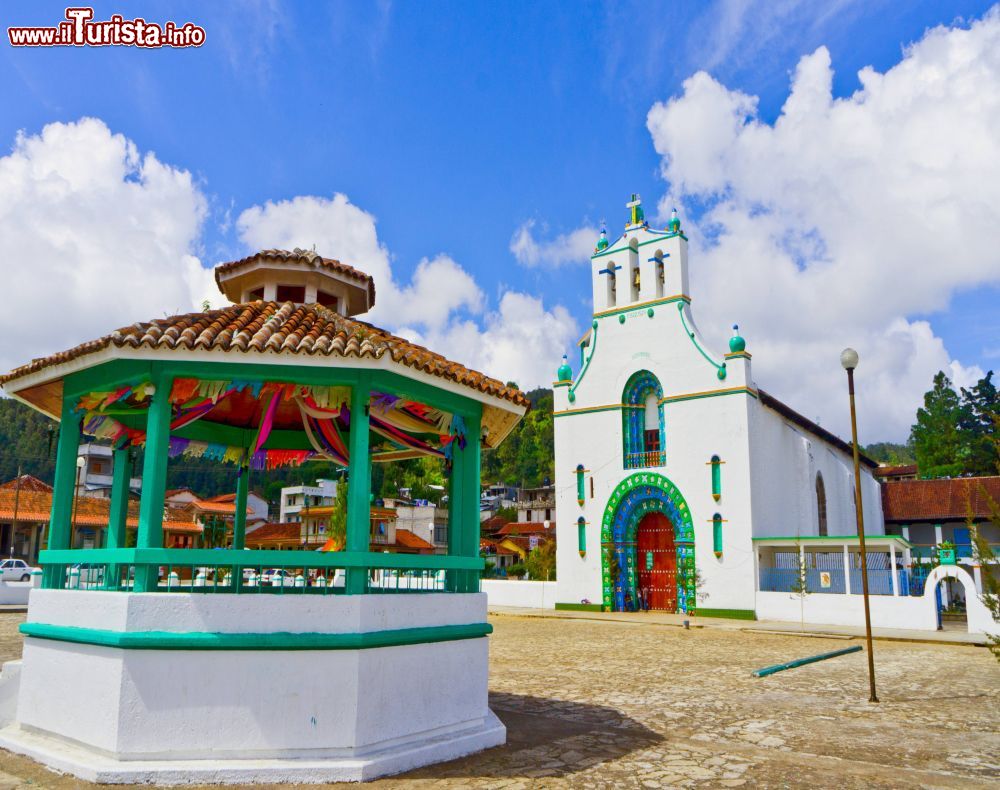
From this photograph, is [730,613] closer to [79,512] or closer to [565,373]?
[565,373]

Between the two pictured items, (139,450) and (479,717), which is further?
(139,450)

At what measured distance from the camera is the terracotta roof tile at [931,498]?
35.0 metres

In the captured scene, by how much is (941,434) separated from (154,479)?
2161 inches

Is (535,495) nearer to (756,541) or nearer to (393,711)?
(756,541)

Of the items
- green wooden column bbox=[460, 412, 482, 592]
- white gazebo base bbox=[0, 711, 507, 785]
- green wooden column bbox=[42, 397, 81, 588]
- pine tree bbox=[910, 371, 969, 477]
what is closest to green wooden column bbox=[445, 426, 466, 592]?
green wooden column bbox=[460, 412, 482, 592]

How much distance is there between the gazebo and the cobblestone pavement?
0.50 meters

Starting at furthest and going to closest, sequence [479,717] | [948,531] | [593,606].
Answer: [948,531], [593,606], [479,717]

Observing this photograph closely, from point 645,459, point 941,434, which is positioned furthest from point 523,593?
point 941,434

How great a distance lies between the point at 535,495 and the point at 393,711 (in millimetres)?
58563

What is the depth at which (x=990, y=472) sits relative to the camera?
1730 inches

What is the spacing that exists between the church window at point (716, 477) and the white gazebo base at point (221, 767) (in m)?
18.5

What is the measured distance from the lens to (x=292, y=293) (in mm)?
8969

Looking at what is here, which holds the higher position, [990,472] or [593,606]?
[990,472]

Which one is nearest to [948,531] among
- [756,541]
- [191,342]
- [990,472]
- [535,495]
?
[990,472]
